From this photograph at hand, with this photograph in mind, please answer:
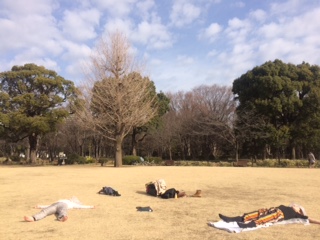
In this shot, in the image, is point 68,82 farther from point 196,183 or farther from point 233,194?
point 233,194

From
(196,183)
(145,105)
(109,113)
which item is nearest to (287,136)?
(145,105)

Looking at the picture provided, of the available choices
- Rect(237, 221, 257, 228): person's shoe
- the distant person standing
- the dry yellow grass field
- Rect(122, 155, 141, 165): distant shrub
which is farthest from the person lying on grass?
Rect(122, 155, 141, 165): distant shrub

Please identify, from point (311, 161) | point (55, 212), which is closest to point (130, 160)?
point (311, 161)

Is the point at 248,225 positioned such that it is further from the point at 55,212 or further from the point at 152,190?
the point at 152,190

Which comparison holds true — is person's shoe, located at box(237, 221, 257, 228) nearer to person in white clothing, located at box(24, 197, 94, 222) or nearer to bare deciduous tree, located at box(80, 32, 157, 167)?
person in white clothing, located at box(24, 197, 94, 222)

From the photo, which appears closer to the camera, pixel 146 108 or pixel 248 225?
pixel 248 225

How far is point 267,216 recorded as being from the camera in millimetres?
5980

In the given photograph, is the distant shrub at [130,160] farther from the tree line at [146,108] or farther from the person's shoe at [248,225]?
the person's shoe at [248,225]

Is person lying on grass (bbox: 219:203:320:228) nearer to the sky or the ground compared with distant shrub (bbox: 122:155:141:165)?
nearer to the ground

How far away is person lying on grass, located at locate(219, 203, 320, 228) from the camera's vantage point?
19.2 ft

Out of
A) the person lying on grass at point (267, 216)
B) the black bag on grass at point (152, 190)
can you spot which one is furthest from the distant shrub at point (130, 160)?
the person lying on grass at point (267, 216)

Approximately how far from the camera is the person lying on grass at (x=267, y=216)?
585 centimetres

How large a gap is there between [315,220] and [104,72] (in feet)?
68.5

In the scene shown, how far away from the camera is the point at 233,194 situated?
996 centimetres
